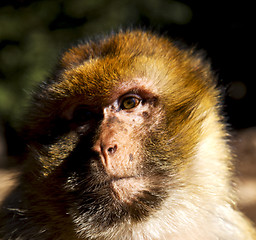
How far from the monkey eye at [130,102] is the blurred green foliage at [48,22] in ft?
8.36

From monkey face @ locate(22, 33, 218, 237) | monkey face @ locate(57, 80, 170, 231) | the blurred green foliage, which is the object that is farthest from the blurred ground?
the blurred green foliage

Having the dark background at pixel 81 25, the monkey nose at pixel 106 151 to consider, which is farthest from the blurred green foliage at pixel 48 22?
the monkey nose at pixel 106 151

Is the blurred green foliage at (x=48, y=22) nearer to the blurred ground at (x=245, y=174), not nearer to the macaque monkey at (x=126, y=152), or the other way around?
the blurred ground at (x=245, y=174)

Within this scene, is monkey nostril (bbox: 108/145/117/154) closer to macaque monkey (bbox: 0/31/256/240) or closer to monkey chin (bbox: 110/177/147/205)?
macaque monkey (bbox: 0/31/256/240)

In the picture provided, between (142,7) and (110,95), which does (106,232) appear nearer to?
(110,95)

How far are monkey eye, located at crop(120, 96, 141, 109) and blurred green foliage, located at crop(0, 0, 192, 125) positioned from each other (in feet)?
8.36

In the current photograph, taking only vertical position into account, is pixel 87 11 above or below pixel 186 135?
above

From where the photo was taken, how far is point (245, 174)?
3.66 metres

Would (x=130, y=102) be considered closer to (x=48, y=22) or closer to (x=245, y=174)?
(x=245, y=174)

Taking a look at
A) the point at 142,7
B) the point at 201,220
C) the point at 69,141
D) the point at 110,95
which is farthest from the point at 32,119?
the point at 142,7

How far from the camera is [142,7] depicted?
4109 mm

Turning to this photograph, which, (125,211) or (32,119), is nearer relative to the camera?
(125,211)

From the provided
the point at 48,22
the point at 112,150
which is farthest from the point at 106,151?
the point at 48,22

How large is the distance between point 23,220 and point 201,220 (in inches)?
37.8
